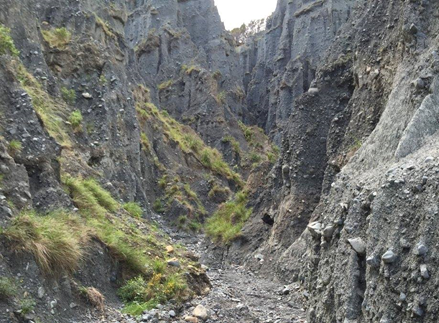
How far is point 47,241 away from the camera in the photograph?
7.92 metres

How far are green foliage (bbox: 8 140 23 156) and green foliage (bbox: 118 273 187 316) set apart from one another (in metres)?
3.26

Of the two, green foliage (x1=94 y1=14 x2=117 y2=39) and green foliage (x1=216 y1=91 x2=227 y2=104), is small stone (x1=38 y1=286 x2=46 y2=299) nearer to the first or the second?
green foliage (x1=94 y1=14 x2=117 y2=39)

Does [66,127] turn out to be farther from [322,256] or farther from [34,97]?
[322,256]

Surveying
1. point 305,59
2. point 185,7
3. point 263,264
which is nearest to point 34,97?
point 263,264

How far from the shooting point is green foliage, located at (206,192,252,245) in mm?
21531

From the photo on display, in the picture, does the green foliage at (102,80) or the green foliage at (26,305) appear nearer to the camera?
the green foliage at (26,305)

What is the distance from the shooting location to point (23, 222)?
780 cm

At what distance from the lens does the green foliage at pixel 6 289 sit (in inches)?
262

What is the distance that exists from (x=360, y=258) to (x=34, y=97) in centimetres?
1104

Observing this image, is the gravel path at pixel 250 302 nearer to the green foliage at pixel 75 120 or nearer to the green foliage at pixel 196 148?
the green foliage at pixel 75 120

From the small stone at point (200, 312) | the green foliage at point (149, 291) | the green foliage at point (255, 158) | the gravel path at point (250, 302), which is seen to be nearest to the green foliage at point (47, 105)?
the green foliage at point (149, 291)

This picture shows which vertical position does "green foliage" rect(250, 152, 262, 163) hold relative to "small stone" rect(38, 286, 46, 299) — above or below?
above

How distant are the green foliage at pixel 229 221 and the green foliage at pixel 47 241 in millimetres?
12953

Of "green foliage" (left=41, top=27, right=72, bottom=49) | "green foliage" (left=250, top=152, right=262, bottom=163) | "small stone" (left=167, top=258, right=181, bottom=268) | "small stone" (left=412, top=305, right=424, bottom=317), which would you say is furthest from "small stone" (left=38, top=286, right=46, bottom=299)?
"green foliage" (left=250, top=152, right=262, bottom=163)
